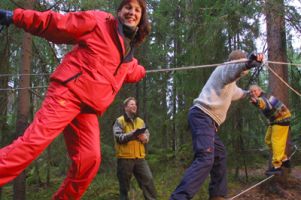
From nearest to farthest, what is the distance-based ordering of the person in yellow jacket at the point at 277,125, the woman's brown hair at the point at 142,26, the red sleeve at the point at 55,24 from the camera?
the red sleeve at the point at 55,24 → the woman's brown hair at the point at 142,26 → the person in yellow jacket at the point at 277,125

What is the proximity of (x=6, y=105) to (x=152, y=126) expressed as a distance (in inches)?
402

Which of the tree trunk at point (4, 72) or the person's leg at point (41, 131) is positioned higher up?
the tree trunk at point (4, 72)

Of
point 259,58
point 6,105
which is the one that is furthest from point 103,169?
point 259,58

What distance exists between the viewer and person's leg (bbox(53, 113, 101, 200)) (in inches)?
127

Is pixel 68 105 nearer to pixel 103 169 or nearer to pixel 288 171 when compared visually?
pixel 288 171

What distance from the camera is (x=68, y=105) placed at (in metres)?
3.09

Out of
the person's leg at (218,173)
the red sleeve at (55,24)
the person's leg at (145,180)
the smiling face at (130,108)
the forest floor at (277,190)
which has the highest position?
the red sleeve at (55,24)

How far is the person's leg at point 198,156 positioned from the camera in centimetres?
399

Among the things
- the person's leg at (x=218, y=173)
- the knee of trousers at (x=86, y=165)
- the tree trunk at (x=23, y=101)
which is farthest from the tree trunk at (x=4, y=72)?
the knee of trousers at (x=86, y=165)

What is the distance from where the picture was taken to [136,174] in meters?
6.91

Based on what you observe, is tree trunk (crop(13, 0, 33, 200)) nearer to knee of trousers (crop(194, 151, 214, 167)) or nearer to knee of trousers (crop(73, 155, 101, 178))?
knee of trousers (crop(194, 151, 214, 167))

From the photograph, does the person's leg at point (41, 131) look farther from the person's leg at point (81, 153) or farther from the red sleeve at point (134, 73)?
the red sleeve at point (134, 73)

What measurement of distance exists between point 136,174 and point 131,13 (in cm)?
392

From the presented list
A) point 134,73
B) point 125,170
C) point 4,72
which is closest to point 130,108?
point 125,170
